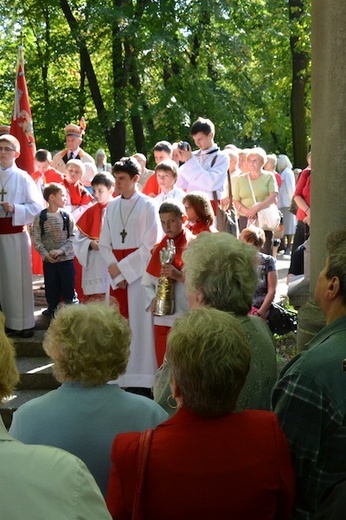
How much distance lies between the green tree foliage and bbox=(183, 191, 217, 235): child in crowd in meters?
9.54

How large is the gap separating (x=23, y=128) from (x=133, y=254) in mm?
2967

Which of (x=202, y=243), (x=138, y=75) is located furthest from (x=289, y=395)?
(x=138, y=75)

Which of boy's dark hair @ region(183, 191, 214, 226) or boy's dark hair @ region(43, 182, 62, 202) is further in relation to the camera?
boy's dark hair @ region(43, 182, 62, 202)

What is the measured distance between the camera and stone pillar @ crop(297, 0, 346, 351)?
5.27 m

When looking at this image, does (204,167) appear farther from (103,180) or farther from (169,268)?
(169,268)

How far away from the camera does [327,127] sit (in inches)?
212

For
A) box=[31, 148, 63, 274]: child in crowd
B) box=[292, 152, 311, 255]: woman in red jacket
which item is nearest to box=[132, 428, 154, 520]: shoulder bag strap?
box=[292, 152, 311, 255]: woman in red jacket

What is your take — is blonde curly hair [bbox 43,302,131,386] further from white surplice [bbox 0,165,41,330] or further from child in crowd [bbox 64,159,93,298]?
child in crowd [bbox 64,159,93,298]

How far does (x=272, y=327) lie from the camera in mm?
7766

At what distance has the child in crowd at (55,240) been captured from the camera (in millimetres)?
8617

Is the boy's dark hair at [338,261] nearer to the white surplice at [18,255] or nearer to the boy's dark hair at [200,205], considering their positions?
the boy's dark hair at [200,205]

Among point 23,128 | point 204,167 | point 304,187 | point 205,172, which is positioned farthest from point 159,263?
point 23,128

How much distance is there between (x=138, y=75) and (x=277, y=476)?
1795 cm

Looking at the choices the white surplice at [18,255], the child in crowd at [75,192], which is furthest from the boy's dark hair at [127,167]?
the child in crowd at [75,192]
